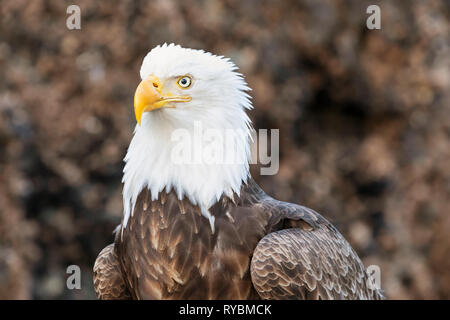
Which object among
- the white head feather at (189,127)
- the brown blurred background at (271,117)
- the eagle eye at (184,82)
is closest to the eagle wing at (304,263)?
the white head feather at (189,127)

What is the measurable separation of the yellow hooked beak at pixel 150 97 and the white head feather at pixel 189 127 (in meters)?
0.04

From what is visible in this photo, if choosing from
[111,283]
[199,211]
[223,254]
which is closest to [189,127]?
[199,211]

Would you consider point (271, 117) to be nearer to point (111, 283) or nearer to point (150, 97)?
point (111, 283)

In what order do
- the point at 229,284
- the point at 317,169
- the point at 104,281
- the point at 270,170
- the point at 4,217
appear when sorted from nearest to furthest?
the point at 229,284
the point at 104,281
the point at 4,217
the point at 270,170
the point at 317,169

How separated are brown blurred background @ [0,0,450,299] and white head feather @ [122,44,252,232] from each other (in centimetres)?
477

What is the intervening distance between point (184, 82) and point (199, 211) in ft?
2.57

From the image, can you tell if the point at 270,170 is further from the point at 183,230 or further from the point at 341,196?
the point at 183,230

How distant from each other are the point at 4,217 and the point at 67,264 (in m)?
1.00

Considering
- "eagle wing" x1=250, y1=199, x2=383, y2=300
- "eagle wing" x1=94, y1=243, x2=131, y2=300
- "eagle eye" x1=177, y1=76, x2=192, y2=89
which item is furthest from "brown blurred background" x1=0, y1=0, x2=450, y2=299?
"eagle eye" x1=177, y1=76, x2=192, y2=89

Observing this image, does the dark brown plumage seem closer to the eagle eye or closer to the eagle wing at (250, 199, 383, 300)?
the eagle wing at (250, 199, 383, 300)

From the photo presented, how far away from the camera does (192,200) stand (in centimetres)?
400

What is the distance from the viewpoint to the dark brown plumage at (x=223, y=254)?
3.88 m

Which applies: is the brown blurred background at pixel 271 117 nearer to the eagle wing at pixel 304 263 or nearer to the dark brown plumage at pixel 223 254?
the eagle wing at pixel 304 263

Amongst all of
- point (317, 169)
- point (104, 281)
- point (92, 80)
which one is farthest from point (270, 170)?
point (104, 281)
